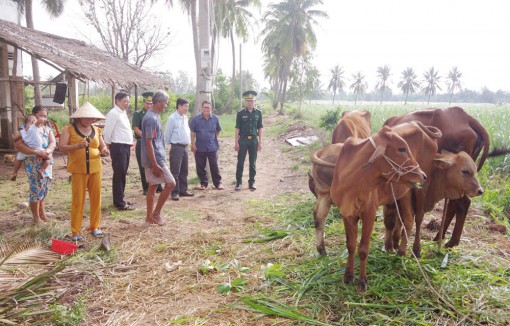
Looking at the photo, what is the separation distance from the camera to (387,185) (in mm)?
3074

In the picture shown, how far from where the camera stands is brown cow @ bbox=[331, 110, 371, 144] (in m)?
4.30

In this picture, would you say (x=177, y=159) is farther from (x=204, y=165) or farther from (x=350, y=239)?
(x=350, y=239)

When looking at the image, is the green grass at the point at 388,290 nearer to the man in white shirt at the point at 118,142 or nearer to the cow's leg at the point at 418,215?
the cow's leg at the point at 418,215

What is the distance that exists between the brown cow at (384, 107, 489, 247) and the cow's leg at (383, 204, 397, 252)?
59cm

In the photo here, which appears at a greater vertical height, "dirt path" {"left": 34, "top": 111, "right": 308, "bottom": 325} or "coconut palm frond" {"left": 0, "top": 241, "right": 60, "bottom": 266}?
"coconut palm frond" {"left": 0, "top": 241, "right": 60, "bottom": 266}

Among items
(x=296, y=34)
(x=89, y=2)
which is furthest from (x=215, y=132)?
(x=296, y=34)

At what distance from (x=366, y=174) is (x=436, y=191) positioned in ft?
4.03

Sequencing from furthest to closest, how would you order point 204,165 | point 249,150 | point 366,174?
point 204,165
point 249,150
point 366,174

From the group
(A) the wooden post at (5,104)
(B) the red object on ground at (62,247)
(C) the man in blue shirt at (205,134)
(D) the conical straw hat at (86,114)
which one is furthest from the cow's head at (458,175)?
(A) the wooden post at (5,104)

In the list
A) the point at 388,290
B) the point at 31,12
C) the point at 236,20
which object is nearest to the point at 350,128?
the point at 388,290

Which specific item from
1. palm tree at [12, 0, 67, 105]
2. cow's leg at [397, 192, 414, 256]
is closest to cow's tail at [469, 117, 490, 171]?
cow's leg at [397, 192, 414, 256]

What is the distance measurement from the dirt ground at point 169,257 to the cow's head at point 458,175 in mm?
1076

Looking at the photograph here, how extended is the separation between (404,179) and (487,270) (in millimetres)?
1385

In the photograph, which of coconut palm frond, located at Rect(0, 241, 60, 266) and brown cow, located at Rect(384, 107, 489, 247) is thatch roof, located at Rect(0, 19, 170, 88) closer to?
coconut palm frond, located at Rect(0, 241, 60, 266)
